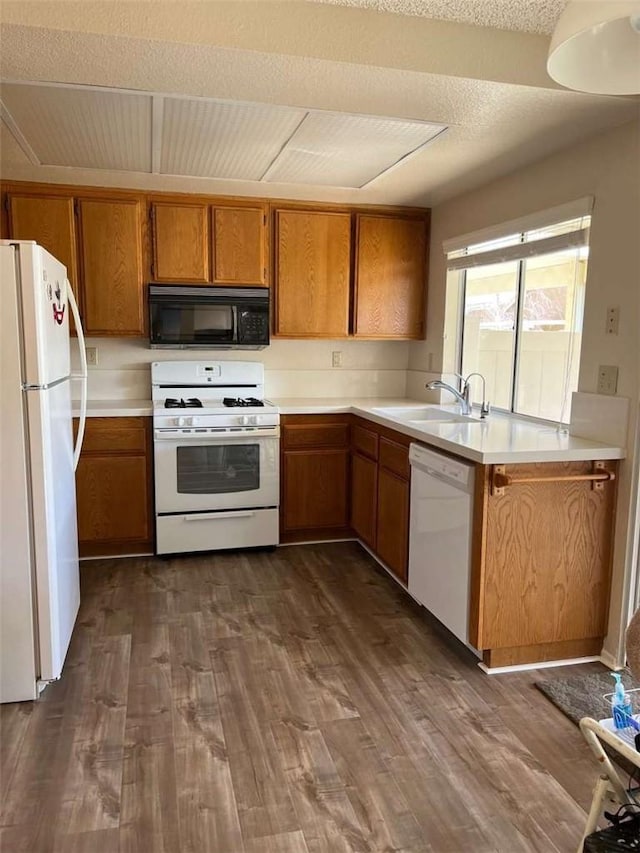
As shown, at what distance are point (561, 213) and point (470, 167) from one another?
0.60 metres

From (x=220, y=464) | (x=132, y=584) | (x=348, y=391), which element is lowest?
(x=132, y=584)

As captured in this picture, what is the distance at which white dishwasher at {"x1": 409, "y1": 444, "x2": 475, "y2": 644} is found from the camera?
255 cm

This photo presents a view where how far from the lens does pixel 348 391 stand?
4.55m

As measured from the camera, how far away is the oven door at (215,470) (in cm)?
366

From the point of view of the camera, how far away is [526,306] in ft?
10.8

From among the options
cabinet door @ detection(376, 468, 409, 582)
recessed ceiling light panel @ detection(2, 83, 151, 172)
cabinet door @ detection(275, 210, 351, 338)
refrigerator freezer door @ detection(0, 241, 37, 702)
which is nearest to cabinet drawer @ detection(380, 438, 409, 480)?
cabinet door @ detection(376, 468, 409, 582)

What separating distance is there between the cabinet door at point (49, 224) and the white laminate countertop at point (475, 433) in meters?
0.89

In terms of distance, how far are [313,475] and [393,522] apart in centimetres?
80

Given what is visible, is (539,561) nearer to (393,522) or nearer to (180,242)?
(393,522)

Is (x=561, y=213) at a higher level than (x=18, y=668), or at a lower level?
higher

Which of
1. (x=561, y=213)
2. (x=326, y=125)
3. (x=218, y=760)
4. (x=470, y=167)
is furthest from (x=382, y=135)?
(x=218, y=760)

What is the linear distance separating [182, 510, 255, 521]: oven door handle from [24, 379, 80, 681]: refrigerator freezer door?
1145mm

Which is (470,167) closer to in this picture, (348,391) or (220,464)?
(348,391)

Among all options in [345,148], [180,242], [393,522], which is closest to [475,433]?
[393,522]
